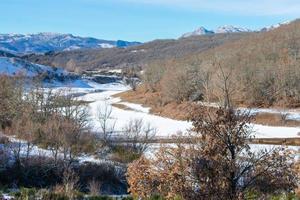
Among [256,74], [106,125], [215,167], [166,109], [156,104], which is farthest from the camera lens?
[156,104]

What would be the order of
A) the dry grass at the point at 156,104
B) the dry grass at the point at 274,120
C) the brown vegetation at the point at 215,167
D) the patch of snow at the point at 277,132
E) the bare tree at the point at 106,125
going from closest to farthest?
the brown vegetation at the point at 215,167
the bare tree at the point at 106,125
the patch of snow at the point at 277,132
the dry grass at the point at 274,120
the dry grass at the point at 156,104

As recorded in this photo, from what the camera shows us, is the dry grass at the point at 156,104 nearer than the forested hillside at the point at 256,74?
No

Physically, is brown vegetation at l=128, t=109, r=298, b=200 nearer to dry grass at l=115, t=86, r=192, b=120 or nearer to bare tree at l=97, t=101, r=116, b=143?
bare tree at l=97, t=101, r=116, b=143

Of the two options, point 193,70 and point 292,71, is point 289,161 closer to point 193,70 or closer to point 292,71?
point 292,71

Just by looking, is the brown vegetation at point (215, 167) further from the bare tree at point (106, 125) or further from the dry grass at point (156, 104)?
the dry grass at point (156, 104)

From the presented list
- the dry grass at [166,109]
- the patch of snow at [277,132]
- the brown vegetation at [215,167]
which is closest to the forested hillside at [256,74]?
the dry grass at [166,109]

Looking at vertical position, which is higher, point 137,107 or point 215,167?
point 215,167

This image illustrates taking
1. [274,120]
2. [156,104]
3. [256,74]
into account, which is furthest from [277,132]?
[156,104]

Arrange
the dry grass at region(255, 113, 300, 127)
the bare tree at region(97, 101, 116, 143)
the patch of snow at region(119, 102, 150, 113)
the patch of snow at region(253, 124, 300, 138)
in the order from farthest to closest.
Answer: the patch of snow at region(119, 102, 150, 113) < the dry grass at region(255, 113, 300, 127) < the patch of snow at region(253, 124, 300, 138) < the bare tree at region(97, 101, 116, 143)

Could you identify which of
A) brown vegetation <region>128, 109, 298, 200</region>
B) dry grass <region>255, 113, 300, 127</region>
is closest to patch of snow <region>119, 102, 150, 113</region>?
dry grass <region>255, 113, 300, 127</region>

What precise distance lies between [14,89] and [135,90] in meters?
77.5

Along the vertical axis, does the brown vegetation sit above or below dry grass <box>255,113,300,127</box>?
above

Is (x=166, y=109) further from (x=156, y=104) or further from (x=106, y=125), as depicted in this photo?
(x=106, y=125)

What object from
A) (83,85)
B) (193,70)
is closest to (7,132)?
(193,70)
